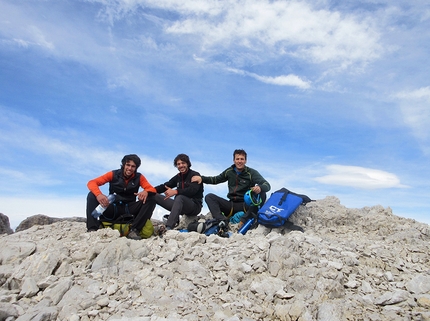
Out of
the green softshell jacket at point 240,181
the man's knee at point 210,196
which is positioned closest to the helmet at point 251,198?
the green softshell jacket at point 240,181

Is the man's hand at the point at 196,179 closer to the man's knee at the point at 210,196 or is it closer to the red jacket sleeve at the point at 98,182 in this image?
the man's knee at the point at 210,196

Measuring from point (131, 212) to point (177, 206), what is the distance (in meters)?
1.20

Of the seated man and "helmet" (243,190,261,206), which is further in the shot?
"helmet" (243,190,261,206)

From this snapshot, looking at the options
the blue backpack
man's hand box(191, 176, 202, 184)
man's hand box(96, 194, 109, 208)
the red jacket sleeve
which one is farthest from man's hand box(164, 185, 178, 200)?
the blue backpack

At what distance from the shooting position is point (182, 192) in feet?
31.6

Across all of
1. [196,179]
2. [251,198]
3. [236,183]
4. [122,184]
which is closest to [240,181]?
[236,183]

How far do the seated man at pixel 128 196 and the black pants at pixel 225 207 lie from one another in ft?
5.43

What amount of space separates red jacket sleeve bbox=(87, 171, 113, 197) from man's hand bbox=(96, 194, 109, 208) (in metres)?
0.15

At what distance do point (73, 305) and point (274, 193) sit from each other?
621 cm

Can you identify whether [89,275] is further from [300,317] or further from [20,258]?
[300,317]

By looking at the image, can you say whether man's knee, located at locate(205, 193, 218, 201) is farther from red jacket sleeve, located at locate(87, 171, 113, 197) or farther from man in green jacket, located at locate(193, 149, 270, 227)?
red jacket sleeve, located at locate(87, 171, 113, 197)

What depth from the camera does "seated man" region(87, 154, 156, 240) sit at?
8953 millimetres

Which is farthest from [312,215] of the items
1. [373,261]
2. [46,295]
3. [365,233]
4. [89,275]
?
[46,295]

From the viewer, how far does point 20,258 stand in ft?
22.7
